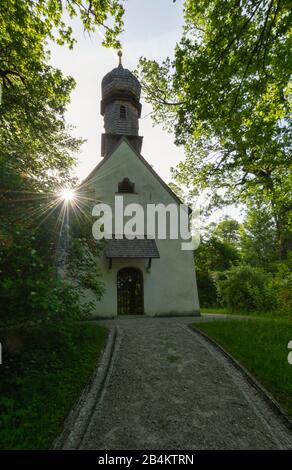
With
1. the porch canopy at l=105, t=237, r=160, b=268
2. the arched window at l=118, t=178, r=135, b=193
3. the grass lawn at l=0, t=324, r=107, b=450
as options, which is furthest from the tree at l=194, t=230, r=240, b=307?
the grass lawn at l=0, t=324, r=107, b=450

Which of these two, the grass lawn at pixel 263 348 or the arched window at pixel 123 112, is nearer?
the grass lawn at pixel 263 348

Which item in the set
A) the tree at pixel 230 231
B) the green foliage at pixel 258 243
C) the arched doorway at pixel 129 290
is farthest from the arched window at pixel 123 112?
the tree at pixel 230 231

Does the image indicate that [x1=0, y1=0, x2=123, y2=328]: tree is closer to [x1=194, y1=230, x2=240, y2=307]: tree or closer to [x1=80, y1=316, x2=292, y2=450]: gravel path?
[x1=80, y1=316, x2=292, y2=450]: gravel path

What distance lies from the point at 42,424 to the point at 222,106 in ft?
21.9

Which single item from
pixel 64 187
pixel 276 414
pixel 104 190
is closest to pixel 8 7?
pixel 64 187

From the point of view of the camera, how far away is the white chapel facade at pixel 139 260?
1148cm

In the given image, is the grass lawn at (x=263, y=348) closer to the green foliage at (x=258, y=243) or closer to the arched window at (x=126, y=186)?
the arched window at (x=126, y=186)

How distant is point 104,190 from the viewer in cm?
1265

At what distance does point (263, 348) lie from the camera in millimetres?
6035

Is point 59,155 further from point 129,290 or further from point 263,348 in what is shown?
point 263,348

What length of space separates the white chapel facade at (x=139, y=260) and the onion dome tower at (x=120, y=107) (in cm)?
218

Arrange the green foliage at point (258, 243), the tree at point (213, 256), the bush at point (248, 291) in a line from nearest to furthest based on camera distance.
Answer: the bush at point (248, 291) → the tree at point (213, 256) → the green foliage at point (258, 243)

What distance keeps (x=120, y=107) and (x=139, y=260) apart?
A: 10129 millimetres
